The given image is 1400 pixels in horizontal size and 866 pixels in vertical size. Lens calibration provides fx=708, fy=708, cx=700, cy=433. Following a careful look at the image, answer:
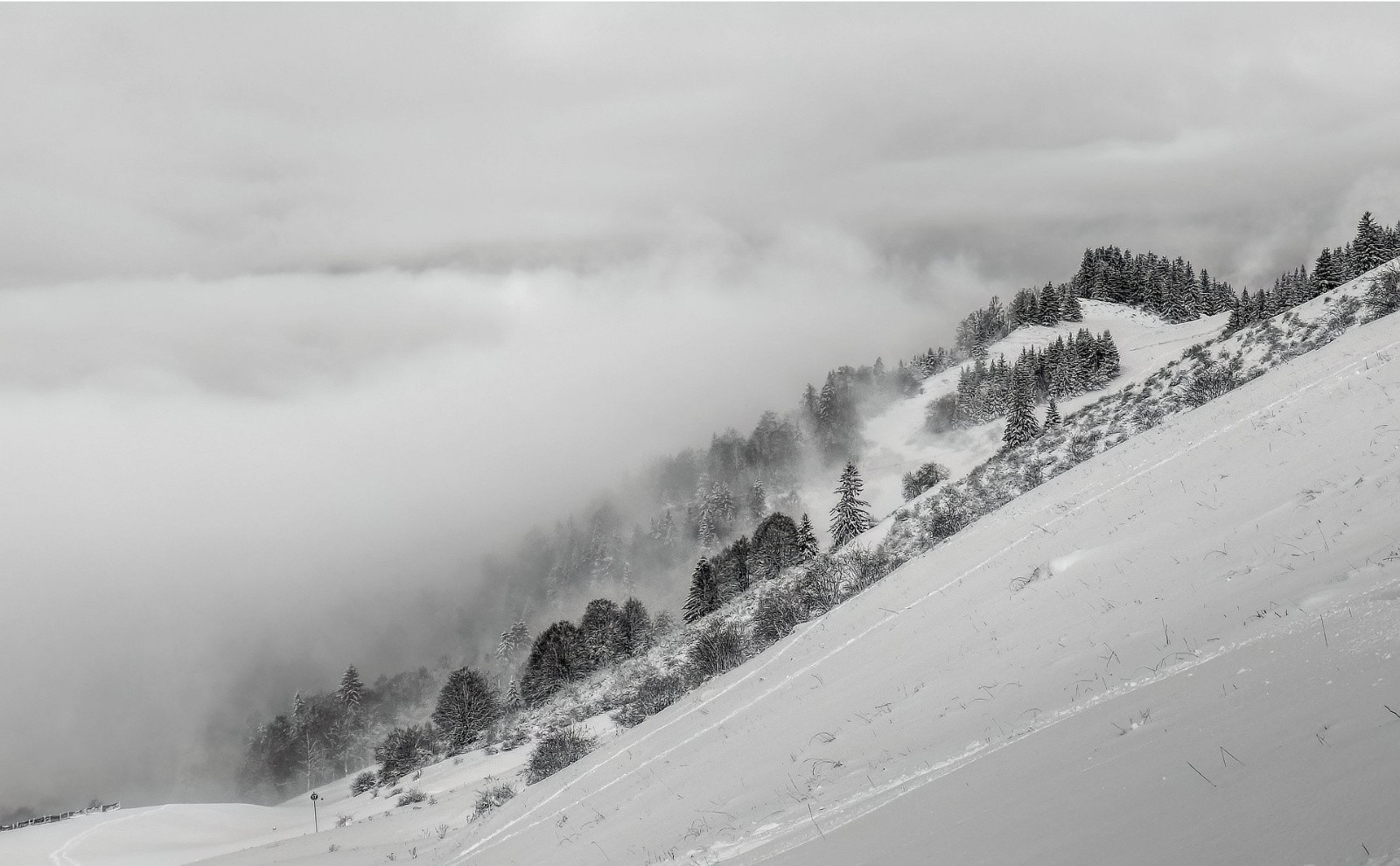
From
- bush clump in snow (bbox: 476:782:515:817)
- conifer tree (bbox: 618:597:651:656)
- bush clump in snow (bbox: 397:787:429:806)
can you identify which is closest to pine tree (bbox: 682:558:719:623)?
conifer tree (bbox: 618:597:651:656)

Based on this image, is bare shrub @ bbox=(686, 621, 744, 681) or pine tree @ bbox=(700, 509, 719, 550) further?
pine tree @ bbox=(700, 509, 719, 550)

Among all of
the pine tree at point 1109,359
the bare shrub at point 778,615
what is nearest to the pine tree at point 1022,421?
the pine tree at point 1109,359

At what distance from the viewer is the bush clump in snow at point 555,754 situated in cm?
2761

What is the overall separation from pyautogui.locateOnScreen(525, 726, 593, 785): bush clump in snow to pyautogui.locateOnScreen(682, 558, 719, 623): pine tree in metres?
44.7

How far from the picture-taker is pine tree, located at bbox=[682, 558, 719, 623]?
7756cm

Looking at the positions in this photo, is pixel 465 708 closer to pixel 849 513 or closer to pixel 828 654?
pixel 849 513

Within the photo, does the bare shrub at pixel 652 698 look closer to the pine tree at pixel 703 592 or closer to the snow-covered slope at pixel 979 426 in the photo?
the pine tree at pixel 703 592

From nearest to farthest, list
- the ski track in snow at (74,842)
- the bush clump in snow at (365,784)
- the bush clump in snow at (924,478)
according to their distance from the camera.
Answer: the ski track in snow at (74,842)
the bush clump in snow at (365,784)
the bush clump in snow at (924,478)

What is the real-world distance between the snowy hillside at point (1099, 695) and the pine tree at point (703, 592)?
184 feet

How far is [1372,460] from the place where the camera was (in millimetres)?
9758

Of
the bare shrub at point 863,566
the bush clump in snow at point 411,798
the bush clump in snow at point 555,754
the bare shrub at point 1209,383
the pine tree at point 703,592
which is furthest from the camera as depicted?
the pine tree at point 703,592

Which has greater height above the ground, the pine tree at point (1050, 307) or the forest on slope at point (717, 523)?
the pine tree at point (1050, 307)

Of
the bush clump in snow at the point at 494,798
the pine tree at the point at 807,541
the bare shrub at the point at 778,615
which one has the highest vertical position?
the pine tree at the point at 807,541

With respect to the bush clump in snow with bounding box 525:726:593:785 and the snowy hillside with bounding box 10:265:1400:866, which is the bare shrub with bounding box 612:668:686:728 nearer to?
the bush clump in snow with bounding box 525:726:593:785
